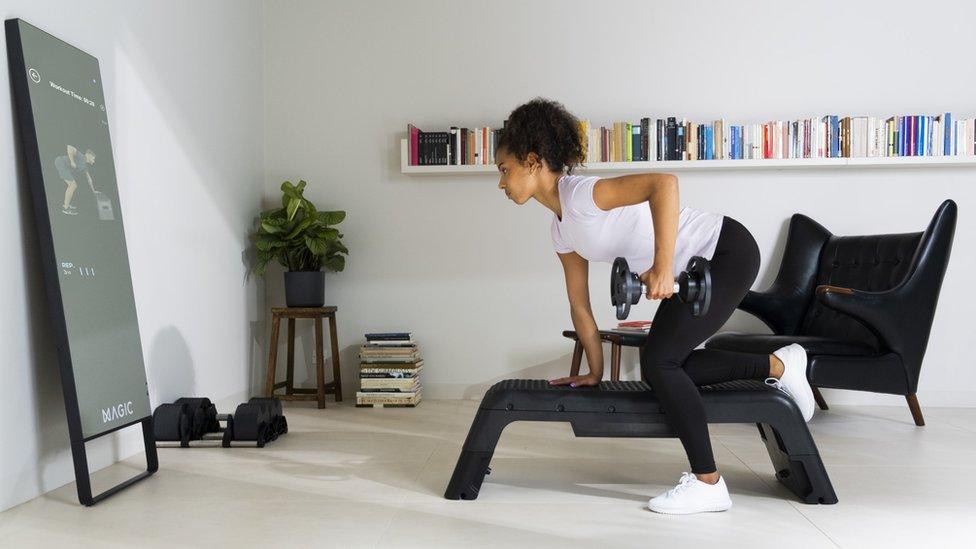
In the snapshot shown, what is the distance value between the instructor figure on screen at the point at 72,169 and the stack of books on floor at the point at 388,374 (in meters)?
2.04

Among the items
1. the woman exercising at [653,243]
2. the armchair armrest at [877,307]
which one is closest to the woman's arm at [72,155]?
the woman exercising at [653,243]

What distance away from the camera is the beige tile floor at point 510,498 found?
2146 millimetres

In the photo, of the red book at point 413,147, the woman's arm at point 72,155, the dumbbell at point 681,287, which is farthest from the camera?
the red book at point 413,147

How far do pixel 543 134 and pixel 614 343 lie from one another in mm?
1941

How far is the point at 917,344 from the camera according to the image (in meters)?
3.62

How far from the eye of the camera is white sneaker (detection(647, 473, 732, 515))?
7.68 ft

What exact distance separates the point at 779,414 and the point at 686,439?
12.6 inches

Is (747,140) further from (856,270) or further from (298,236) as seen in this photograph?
(298,236)

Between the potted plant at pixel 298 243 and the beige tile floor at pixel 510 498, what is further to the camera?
the potted plant at pixel 298 243

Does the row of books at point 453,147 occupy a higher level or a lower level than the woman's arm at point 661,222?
higher

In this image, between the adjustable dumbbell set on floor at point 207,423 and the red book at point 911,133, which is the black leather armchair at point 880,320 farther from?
the adjustable dumbbell set on floor at point 207,423

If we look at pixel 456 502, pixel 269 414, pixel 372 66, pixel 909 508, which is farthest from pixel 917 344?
pixel 372 66

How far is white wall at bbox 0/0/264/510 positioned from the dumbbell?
191cm

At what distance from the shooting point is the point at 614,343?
161 inches
